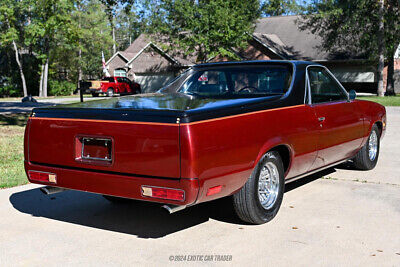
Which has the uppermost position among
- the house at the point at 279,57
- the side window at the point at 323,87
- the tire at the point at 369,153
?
the house at the point at 279,57

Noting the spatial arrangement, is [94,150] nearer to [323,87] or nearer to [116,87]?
[323,87]

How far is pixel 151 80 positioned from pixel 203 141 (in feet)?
142

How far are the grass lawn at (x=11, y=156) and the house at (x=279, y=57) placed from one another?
22690 millimetres

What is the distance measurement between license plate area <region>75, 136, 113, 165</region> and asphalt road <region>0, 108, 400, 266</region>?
784 millimetres

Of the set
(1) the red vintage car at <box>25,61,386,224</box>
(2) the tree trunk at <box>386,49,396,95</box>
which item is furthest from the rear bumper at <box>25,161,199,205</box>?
(2) the tree trunk at <box>386,49,396,95</box>

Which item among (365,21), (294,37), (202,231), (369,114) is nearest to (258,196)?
(202,231)

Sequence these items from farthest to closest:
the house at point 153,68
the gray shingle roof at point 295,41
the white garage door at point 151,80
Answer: the white garage door at point 151,80 < the house at point 153,68 < the gray shingle roof at point 295,41

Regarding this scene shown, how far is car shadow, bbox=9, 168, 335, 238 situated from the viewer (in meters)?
4.84

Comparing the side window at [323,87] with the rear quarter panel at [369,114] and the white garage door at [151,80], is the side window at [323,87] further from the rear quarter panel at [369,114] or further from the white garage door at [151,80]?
the white garage door at [151,80]

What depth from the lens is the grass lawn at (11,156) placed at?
688cm

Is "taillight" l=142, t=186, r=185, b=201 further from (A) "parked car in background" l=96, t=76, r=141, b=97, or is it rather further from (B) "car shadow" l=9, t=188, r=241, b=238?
(A) "parked car in background" l=96, t=76, r=141, b=97

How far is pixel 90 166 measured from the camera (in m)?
4.24

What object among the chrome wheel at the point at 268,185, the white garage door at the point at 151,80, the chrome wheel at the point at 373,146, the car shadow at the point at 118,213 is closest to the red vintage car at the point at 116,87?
the white garage door at the point at 151,80

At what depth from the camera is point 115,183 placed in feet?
13.5
